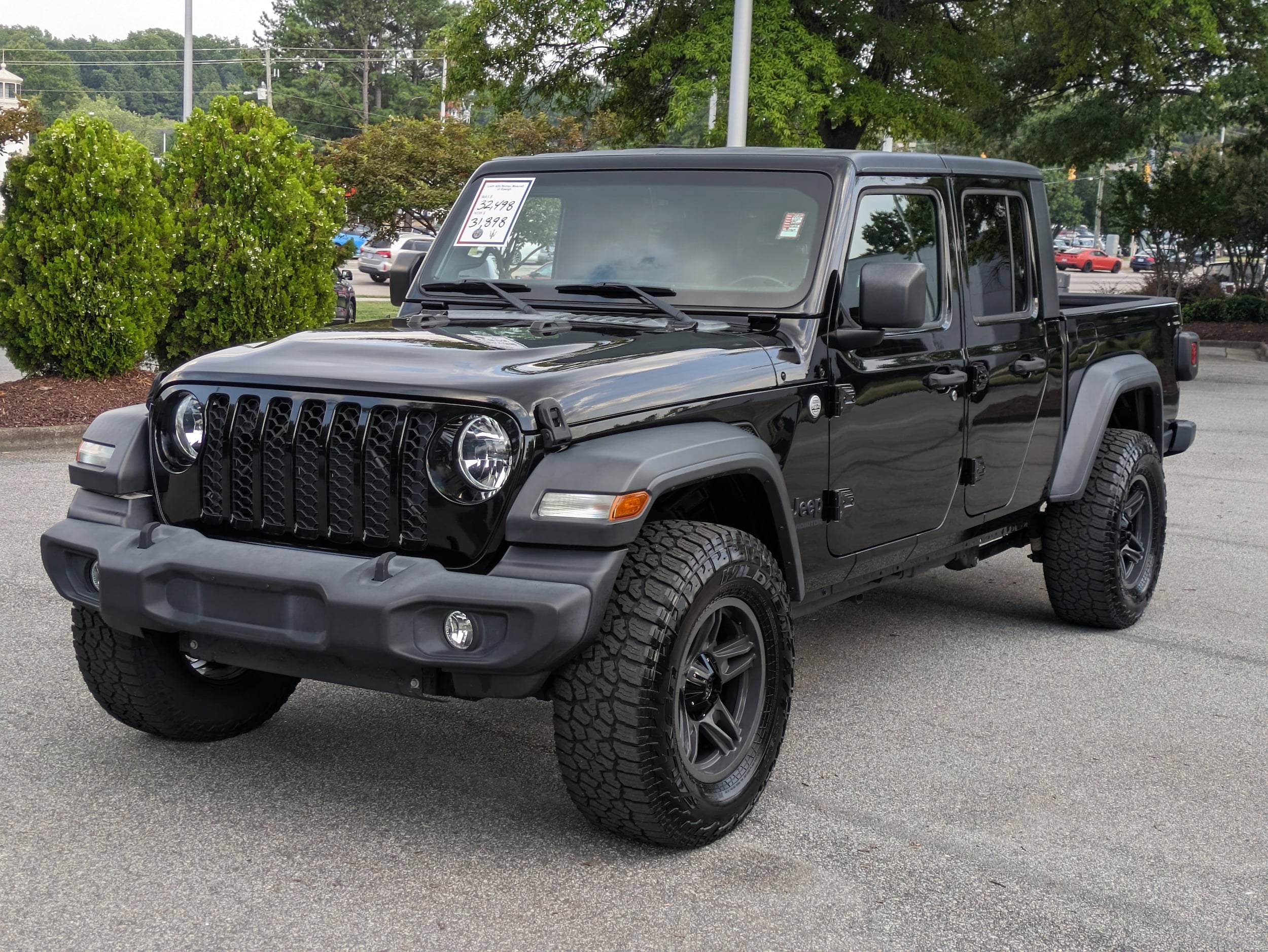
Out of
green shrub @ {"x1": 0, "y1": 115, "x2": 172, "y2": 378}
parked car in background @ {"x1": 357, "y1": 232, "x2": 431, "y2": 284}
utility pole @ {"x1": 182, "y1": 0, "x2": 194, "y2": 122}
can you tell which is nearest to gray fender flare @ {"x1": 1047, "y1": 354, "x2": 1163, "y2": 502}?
green shrub @ {"x1": 0, "y1": 115, "x2": 172, "y2": 378}

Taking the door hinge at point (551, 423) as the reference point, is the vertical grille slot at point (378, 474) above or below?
below

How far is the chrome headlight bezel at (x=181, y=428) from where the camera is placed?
12.9 feet

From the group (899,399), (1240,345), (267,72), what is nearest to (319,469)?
(899,399)

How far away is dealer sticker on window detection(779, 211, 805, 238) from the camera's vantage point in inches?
181

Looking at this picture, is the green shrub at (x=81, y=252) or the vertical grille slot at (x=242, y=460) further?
the green shrub at (x=81, y=252)

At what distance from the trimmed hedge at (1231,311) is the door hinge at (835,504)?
2188cm

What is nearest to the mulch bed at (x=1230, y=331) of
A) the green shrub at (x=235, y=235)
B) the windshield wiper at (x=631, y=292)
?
the green shrub at (x=235, y=235)

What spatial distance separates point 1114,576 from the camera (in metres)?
6.01

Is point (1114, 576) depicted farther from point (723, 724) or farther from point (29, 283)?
point (29, 283)

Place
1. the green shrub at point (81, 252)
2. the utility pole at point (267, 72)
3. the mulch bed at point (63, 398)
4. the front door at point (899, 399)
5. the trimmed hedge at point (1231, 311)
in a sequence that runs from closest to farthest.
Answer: the front door at point (899, 399) → the mulch bed at point (63, 398) → the green shrub at point (81, 252) → the trimmed hedge at point (1231, 311) → the utility pole at point (267, 72)

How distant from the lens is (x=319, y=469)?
366cm

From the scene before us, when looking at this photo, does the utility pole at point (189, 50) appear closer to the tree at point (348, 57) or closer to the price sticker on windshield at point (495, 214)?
the price sticker on windshield at point (495, 214)

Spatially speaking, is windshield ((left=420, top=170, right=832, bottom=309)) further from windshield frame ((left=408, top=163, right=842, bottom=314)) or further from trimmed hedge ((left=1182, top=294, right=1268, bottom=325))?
trimmed hedge ((left=1182, top=294, right=1268, bottom=325))

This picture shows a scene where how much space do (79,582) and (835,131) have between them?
16178 mm
